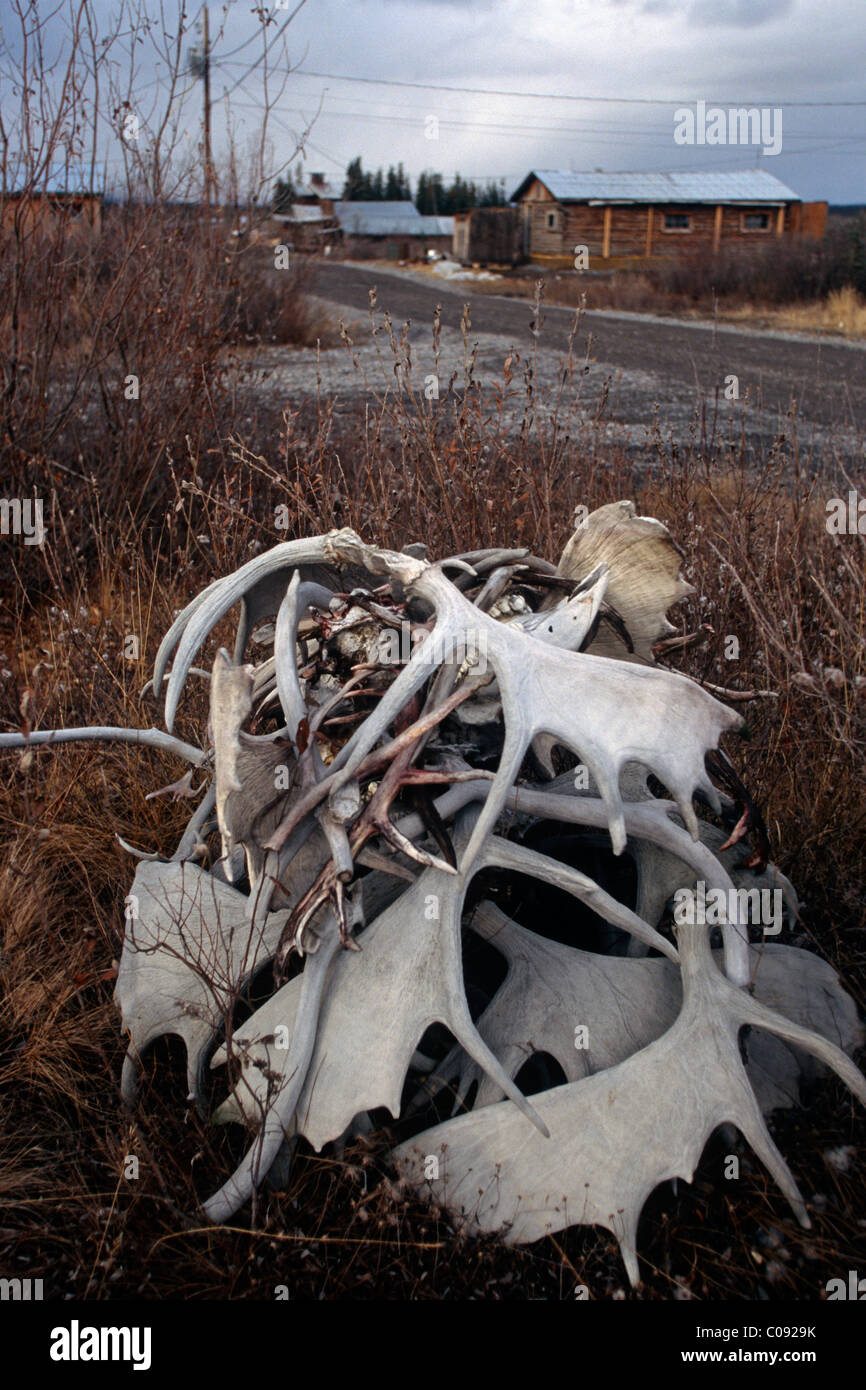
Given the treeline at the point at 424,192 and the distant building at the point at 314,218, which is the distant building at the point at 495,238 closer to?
the distant building at the point at 314,218

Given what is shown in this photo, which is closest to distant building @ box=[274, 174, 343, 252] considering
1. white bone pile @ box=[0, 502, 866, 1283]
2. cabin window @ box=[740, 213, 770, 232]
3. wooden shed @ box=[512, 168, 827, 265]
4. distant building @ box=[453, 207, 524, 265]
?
distant building @ box=[453, 207, 524, 265]

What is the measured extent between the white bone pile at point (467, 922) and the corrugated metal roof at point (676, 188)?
39951 mm

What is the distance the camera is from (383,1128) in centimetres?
207

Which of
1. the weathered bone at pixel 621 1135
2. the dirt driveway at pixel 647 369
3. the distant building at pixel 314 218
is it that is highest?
the distant building at pixel 314 218

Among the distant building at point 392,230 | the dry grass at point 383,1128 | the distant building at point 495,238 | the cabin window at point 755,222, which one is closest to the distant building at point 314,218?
the distant building at point 392,230

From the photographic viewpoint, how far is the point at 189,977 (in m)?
2.24

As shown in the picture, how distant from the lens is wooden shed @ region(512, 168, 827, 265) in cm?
3762

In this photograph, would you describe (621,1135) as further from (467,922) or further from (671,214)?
(671,214)

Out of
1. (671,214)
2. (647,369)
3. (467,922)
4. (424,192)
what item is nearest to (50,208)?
(467,922)

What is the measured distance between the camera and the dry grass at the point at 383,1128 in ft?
6.17

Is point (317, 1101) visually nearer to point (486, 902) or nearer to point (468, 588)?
point (486, 902)

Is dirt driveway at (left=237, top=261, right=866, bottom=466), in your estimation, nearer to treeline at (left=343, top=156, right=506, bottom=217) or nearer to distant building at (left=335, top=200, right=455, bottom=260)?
distant building at (left=335, top=200, right=455, bottom=260)

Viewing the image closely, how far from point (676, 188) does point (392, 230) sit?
26677 mm

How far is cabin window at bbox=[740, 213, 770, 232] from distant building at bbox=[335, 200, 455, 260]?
49.0ft
